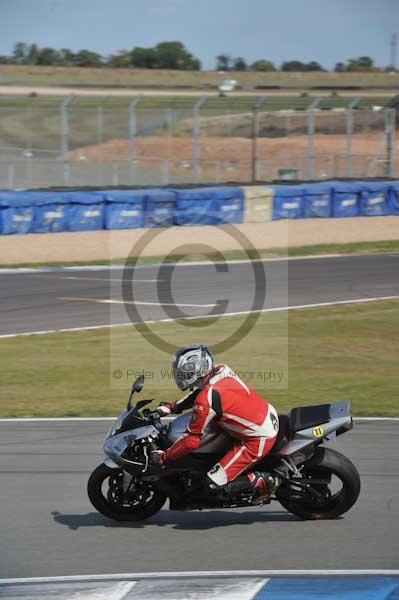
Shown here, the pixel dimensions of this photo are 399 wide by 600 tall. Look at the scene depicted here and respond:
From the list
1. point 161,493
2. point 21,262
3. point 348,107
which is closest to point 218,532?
point 161,493

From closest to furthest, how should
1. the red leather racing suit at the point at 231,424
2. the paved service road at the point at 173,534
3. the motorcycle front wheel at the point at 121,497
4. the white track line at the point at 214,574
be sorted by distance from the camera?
the white track line at the point at 214,574 < the paved service road at the point at 173,534 < the red leather racing suit at the point at 231,424 < the motorcycle front wheel at the point at 121,497

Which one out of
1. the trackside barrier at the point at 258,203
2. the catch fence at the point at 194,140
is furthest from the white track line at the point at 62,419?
the catch fence at the point at 194,140

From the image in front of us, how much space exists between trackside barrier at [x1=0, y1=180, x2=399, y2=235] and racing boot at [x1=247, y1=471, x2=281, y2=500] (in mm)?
17657

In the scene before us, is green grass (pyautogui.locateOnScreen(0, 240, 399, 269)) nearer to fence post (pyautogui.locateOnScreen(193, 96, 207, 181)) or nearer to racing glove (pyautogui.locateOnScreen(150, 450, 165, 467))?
fence post (pyautogui.locateOnScreen(193, 96, 207, 181))

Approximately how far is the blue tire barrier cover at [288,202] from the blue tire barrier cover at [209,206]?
1179 millimetres

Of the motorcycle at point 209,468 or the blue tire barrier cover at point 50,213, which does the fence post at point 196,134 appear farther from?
the motorcycle at point 209,468

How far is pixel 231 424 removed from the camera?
7.02 m

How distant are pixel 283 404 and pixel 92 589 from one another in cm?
588

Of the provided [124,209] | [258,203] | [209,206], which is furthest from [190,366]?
[258,203]

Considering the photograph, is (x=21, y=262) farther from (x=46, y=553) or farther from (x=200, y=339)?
(x=46, y=553)

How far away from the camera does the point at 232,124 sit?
36000mm

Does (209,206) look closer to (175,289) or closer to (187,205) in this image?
(187,205)

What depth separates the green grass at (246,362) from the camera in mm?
11758

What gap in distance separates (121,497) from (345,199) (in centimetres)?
2315
